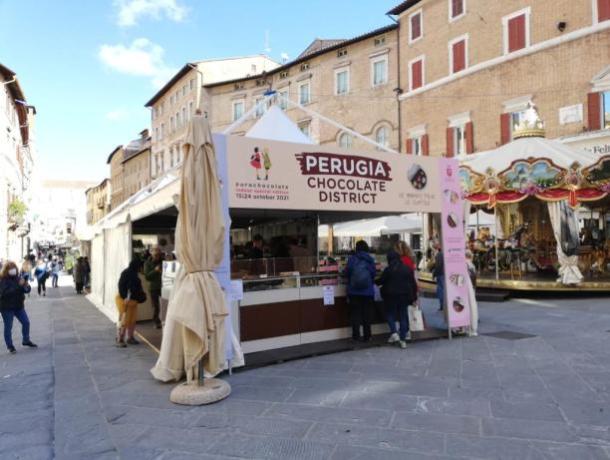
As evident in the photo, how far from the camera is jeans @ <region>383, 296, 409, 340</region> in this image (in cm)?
729

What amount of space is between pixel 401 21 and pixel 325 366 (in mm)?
26138

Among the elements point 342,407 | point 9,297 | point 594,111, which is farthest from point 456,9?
point 342,407

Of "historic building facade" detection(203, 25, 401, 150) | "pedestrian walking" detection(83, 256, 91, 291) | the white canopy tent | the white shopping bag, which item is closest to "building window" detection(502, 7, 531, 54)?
"historic building facade" detection(203, 25, 401, 150)

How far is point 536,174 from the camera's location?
13.2 meters

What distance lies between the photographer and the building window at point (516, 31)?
21188 mm

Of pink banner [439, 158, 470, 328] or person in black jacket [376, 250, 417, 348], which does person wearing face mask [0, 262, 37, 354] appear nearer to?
person in black jacket [376, 250, 417, 348]

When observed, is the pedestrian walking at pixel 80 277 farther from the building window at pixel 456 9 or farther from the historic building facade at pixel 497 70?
the building window at pixel 456 9

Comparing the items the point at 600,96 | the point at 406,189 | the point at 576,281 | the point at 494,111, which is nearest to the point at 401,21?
the point at 494,111

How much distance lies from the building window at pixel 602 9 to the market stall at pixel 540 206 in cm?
720

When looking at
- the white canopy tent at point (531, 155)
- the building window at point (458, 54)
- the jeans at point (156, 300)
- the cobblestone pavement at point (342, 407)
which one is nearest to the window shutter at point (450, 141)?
the building window at point (458, 54)

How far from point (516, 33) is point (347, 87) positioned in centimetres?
1130

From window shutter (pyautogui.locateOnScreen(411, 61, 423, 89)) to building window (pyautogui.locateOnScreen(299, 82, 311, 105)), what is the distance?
8291 millimetres

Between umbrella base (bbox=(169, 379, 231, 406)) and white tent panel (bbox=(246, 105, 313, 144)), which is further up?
white tent panel (bbox=(246, 105, 313, 144))

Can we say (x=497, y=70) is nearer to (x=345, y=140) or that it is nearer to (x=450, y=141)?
(x=450, y=141)
